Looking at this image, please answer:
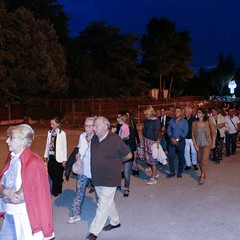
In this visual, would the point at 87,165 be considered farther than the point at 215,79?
No

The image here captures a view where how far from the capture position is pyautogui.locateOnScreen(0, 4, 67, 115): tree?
2398cm

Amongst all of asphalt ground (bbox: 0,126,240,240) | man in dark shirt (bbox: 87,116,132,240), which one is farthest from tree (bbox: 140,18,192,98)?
man in dark shirt (bbox: 87,116,132,240)

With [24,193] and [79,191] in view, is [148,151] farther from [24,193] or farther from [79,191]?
[24,193]

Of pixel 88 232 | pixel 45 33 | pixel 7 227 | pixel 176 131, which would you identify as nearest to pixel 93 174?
pixel 88 232

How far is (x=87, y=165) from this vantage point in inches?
245

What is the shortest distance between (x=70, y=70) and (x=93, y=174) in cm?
2922

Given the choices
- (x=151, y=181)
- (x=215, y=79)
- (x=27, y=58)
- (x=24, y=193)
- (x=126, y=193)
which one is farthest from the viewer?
(x=215, y=79)

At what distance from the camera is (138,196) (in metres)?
7.95

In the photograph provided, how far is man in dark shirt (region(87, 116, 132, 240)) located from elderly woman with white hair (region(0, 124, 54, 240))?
178 centimetres

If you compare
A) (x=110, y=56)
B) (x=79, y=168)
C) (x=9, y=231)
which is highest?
(x=110, y=56)

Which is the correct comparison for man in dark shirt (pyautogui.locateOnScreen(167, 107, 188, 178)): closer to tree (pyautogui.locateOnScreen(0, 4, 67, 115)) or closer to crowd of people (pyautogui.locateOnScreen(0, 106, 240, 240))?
crowd of people (pyautogui.locateOnScreen(0, 106, 240, 240))

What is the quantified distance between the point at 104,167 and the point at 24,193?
210cm

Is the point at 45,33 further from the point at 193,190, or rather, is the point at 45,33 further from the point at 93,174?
the point at 93,174

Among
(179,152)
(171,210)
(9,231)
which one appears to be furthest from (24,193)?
(179,152)
